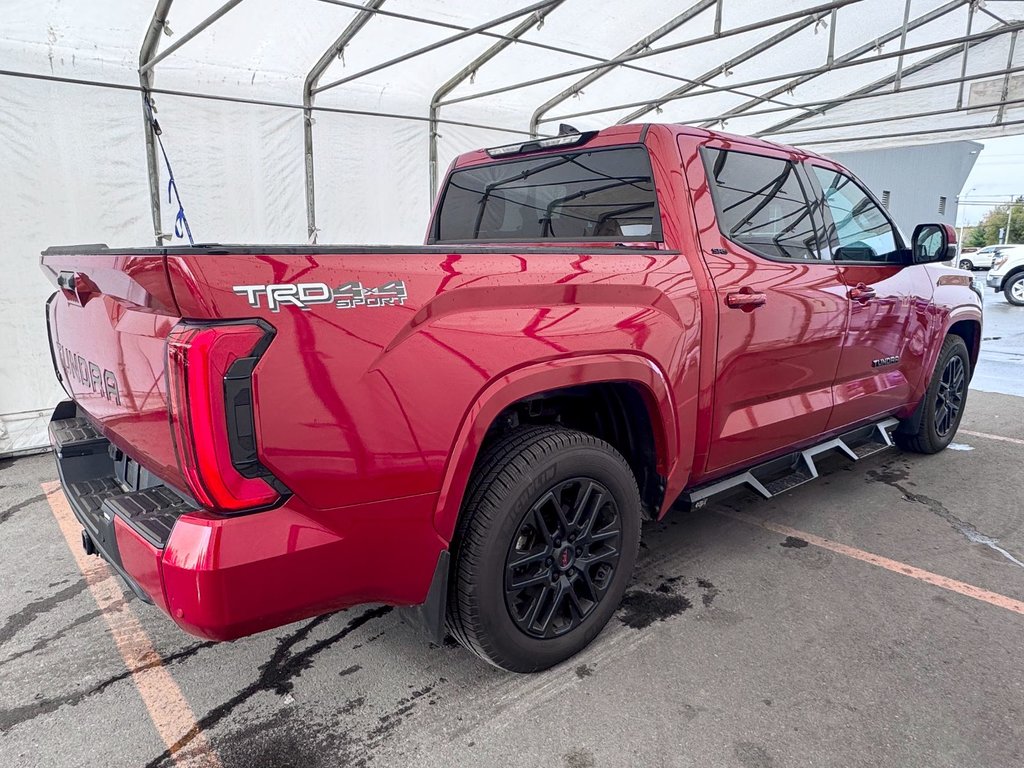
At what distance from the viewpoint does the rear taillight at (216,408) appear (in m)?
1.44

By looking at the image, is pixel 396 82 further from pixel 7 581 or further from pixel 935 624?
pixel 935 624

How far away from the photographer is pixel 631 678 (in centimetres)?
228

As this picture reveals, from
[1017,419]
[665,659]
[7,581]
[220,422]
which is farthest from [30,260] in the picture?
[1017,419]

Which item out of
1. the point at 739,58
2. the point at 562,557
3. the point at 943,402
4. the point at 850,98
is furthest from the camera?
the point at 850,98

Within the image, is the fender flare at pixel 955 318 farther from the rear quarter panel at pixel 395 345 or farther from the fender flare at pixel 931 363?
the rear quarter panel at pixel 395 345

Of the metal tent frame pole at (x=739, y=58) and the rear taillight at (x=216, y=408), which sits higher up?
the metal tent frame pole at (x=739, y=58)

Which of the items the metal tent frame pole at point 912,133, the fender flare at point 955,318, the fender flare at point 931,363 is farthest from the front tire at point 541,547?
the metal tent frame pole at point 912,133

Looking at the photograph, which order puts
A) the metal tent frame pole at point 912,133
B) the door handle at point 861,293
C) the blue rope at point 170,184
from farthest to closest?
the metal tent frame pole at point 912,133 < the blue rope at point 170,184 < the door handle at point 861,293

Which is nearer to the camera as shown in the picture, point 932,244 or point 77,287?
point 77,287

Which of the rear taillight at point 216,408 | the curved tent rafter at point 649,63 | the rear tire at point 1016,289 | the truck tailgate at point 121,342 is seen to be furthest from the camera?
the rear tire at point 1016,289

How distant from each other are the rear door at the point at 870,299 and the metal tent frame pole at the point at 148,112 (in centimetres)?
512

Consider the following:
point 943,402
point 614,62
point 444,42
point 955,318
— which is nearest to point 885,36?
point 614,62

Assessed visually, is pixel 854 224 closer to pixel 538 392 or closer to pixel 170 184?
pixel 538 392

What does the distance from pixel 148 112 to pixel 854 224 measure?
18.4 feet
